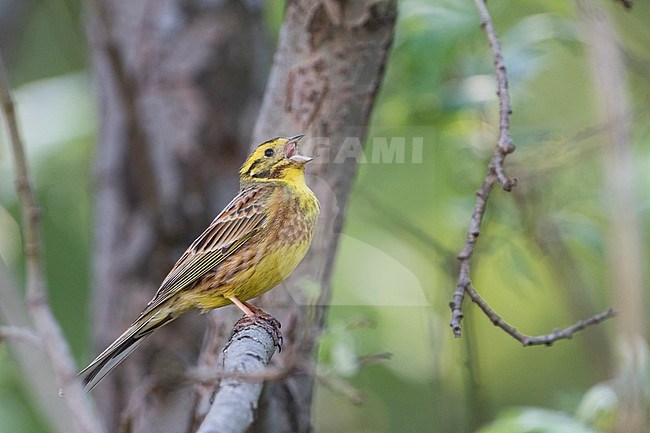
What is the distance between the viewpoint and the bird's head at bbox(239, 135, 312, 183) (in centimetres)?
226

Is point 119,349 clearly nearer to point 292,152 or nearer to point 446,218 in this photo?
point 292,152

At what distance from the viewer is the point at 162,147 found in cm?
627

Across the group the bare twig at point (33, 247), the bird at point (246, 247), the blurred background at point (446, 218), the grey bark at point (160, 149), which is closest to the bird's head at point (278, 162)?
the bird at point (246, 247)

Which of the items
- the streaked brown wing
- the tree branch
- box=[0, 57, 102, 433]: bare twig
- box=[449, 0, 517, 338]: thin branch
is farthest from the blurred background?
box=[0, 57, 102, 433]: bare twig

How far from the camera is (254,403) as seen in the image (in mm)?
2191

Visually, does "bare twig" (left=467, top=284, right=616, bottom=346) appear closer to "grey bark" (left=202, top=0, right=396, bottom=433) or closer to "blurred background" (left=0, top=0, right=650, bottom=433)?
"blurred background" (left=0, top=0, right=650, bottom=433)

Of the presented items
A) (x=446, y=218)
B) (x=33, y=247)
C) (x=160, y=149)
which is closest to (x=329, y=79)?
(x=33, y=247)

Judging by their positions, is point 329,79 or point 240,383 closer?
point 240,383

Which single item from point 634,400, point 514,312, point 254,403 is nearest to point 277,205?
point 254,403

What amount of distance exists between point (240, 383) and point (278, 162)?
578 millimetres

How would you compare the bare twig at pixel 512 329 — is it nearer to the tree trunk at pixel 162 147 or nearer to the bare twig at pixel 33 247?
A: the bare twig at pixel 33 247

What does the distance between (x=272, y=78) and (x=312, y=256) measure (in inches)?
52.5

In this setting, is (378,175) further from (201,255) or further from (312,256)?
(201,255)

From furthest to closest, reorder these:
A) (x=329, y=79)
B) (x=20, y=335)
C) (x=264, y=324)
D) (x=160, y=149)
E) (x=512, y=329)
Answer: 1. (x=160, y=149)
2. (x=329, y=79)
3. (x=264, y=324)
4. (x=20, y=335)
5. (x=512, y=329)
